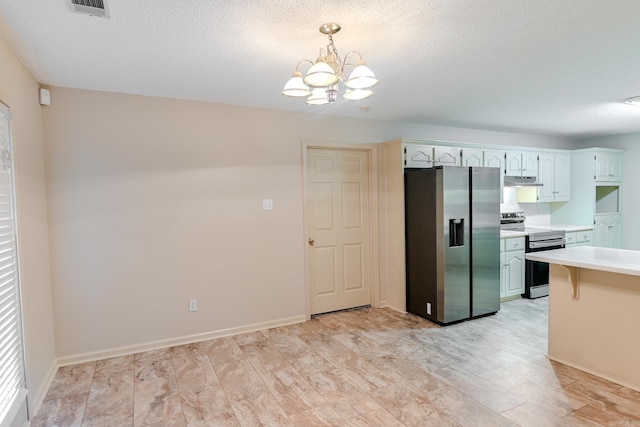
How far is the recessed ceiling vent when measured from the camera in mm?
1766

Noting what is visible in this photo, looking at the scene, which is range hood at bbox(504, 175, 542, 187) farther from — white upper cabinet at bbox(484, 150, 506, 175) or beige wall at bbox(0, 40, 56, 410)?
beige wall at bbox(0, 40, 56, 410)

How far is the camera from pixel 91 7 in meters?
1.82

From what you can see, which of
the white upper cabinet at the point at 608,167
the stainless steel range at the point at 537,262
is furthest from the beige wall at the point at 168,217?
the white upper cabinet at the point at 608,167

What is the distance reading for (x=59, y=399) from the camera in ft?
8.30

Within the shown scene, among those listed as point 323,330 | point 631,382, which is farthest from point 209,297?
point 631,382

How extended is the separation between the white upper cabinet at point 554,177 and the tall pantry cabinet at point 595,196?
0.50ft

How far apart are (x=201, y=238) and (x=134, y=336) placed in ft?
3.50

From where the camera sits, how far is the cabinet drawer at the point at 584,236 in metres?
5.28

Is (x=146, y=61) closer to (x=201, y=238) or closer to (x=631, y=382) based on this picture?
(x=201, y=238)

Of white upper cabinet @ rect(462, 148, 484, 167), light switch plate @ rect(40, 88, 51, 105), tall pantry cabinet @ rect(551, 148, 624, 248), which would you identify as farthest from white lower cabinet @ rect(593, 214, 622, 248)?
light switch plate @ rect(40, 88, 51, 105)

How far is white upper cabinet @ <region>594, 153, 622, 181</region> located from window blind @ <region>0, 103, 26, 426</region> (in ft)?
23.3

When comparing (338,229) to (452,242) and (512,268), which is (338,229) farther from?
(512,268)

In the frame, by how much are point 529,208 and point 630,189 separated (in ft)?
5.42

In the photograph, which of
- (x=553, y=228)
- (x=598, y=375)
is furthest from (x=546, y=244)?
(x=598, y=375)
